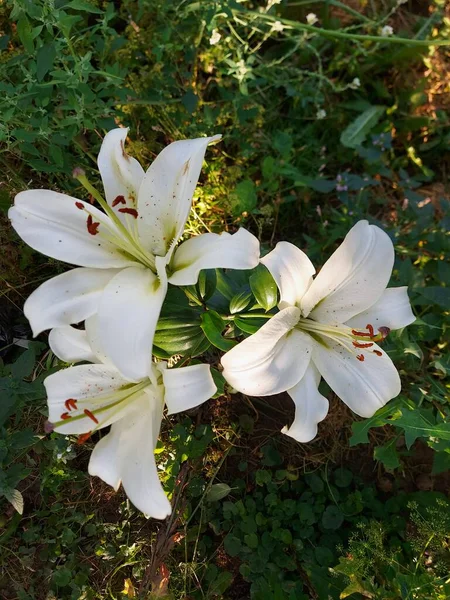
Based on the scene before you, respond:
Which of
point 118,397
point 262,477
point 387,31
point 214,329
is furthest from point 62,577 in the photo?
point 387,31

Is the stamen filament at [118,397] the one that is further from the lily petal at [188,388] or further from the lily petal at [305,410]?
the lily petal at [305,410]

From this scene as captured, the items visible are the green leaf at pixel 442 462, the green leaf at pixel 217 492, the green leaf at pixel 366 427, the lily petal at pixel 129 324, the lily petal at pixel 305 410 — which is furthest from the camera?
the green leaf at pixel 217 492

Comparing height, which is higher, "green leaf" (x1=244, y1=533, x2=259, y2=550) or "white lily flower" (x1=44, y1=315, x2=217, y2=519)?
"white lily flower" (x1=44, y1=315, x2=217, y2=519)

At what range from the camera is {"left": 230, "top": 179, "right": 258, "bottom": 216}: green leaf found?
176 centimetres

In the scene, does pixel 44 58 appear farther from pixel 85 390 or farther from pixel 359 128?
pixel 359 128

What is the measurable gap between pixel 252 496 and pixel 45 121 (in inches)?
48.7

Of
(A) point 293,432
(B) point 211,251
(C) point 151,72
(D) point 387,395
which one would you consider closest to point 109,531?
(A) point 293,432

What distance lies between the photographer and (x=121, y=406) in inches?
36.1

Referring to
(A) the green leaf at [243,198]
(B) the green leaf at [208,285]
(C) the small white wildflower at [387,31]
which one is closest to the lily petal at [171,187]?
(B) the green leaf at [208,285]

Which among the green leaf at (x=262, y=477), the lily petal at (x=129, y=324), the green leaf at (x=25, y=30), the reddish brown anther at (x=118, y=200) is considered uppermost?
the green leaf at (x=25, y=30)

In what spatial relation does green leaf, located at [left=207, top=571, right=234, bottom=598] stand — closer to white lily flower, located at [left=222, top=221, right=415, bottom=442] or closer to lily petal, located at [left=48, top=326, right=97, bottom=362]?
white lily flower, located at [left=222, top=221, right=415, bottom=442]

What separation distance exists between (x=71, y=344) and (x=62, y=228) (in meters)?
0.23

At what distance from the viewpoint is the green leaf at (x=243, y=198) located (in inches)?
69.5

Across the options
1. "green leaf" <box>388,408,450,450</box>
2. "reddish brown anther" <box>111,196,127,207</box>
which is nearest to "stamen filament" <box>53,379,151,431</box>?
"reddish brown anther" <box>111,196,127,207</box>
